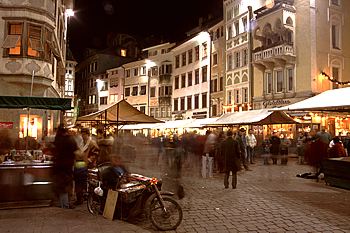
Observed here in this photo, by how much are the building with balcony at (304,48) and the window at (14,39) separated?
58.2ft

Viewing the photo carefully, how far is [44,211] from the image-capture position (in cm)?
785

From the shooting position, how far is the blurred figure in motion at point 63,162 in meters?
8.28

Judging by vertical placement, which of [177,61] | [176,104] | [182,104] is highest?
[177,61]

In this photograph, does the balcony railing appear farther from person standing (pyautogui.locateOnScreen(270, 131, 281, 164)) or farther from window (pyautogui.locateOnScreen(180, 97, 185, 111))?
window (pyautogui.locateOnScreen(180, 97, 185, 111))

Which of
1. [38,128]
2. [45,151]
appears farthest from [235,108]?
[45,151]

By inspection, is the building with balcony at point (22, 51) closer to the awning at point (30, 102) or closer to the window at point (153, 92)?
the awning at point (30, 102)

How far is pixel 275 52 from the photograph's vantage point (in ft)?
92.0

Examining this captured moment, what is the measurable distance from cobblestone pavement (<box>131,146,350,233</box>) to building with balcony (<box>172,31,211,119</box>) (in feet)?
90.3

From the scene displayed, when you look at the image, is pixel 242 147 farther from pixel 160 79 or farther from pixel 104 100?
pixel 104 100

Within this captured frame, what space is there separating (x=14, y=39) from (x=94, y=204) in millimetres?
12080

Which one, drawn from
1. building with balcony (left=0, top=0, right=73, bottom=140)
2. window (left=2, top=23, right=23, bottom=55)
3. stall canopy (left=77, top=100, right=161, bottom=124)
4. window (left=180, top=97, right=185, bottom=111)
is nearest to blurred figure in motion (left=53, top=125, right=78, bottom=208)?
stall canopy (left=77, top=100, right=161, bottom=124)

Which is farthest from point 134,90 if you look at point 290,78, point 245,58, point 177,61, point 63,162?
point 63,162

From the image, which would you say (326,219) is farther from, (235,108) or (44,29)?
→ (235,108)

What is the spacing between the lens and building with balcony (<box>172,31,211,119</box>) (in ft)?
135
